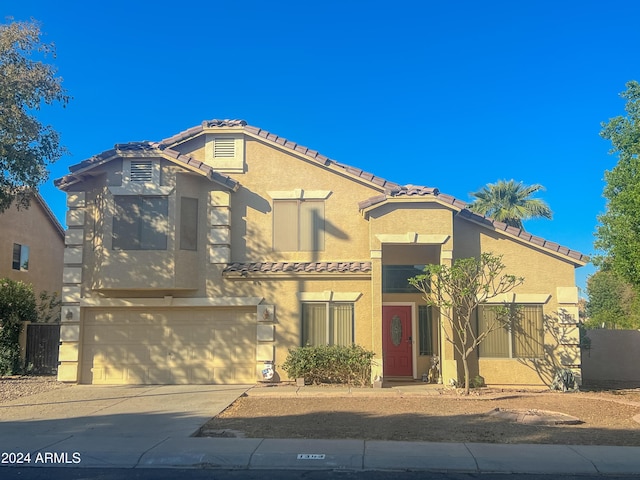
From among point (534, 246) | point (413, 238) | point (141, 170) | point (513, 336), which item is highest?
point (141, 170)

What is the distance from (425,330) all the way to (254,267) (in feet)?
17.1

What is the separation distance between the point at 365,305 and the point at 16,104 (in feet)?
33.1

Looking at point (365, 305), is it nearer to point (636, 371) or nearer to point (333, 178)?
point (333, 178)

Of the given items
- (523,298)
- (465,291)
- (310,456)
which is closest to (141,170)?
(465,291)

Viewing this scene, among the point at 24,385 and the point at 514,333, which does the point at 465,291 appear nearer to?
the point at 514,333

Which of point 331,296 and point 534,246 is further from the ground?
point 534,246

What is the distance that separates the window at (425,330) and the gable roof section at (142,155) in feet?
21.5

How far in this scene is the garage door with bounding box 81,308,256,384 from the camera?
51.5 feet

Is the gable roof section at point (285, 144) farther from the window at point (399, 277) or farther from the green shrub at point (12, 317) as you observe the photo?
the green shrub at point (12, 317)

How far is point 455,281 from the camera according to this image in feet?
45.9

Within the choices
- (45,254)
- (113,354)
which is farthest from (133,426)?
(45,254)

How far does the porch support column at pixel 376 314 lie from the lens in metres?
14.9

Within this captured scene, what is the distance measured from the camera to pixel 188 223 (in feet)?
52.1

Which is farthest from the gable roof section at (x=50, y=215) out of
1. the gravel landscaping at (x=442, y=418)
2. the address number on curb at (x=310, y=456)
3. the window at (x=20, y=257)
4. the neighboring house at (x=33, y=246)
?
the address number on curb at (x=310, y=456)
